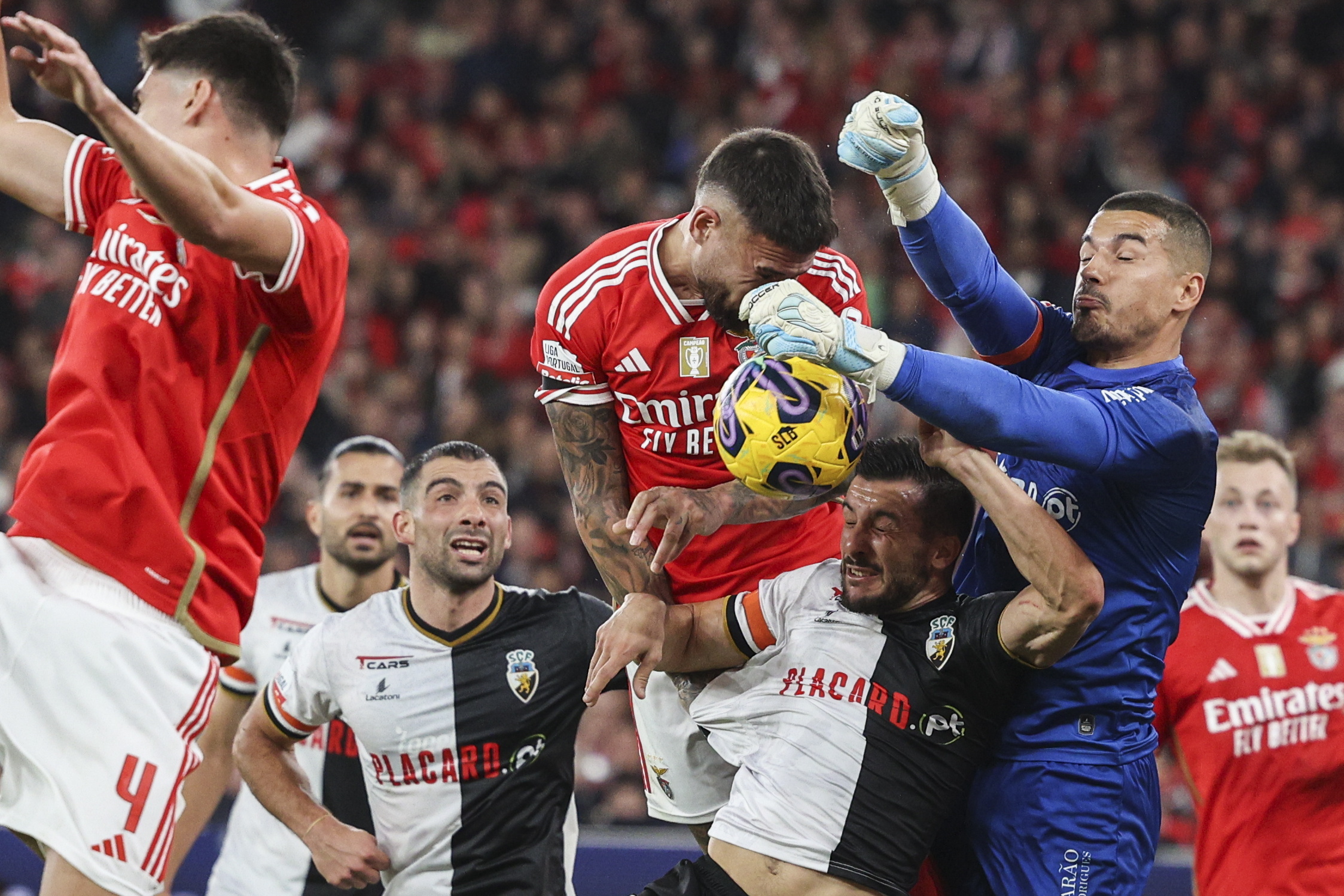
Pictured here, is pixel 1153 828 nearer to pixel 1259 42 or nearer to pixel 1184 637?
pixel 1184 637

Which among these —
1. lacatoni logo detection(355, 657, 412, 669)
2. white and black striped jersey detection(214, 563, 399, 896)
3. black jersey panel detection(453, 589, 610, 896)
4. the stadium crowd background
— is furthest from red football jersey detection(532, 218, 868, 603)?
the stadium crowd background

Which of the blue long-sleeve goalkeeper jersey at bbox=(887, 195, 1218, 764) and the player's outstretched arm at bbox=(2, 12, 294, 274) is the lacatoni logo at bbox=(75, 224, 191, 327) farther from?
the blue long-sleeve goalkeeper jersey at bbox=(887, 195, 1218, 764)

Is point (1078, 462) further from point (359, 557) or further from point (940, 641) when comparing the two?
point (359, 557)

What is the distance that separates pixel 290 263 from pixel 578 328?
3.29 ft

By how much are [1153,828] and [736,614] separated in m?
1.26

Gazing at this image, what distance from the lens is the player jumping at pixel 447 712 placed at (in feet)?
15.6

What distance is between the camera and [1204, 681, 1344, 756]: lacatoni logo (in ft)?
18.0

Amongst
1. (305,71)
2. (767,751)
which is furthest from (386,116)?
(767,751)

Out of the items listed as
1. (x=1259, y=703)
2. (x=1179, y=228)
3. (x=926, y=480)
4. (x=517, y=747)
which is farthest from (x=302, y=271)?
(x=1259, y=703)

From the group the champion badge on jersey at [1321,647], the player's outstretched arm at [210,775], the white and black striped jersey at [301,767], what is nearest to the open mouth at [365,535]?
the white and black striped jersey at [301,767]

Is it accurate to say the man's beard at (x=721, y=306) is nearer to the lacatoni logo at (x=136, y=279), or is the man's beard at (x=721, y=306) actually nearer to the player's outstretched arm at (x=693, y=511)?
the player's outstretched arm at (x=693, y=511)

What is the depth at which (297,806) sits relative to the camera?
475cm

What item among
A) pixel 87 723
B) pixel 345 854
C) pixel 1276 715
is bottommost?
pixel 345 854

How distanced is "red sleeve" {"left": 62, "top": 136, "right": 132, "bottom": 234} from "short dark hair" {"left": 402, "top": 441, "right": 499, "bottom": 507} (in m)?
1.72
